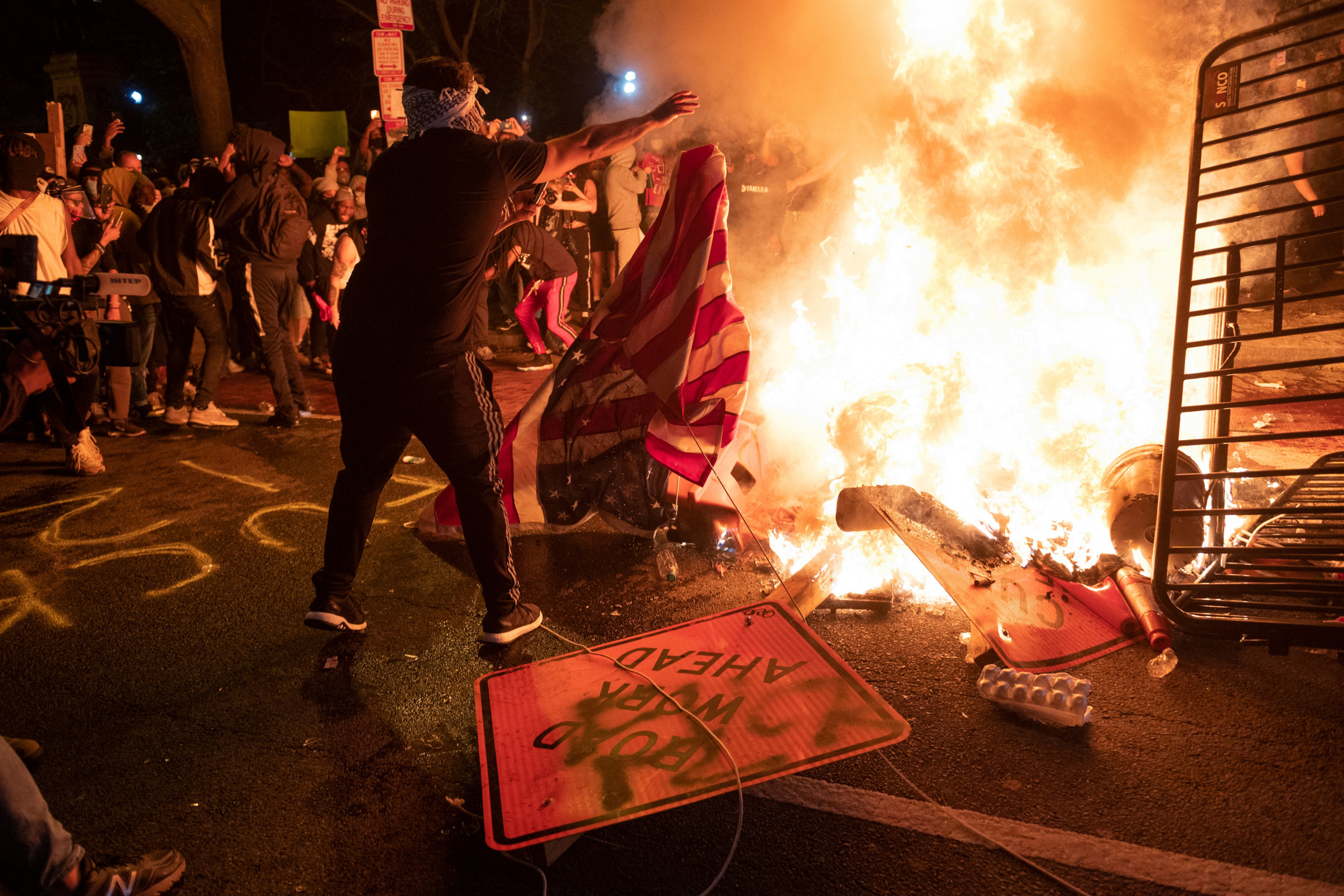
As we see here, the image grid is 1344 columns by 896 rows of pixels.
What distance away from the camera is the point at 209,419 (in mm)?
7766

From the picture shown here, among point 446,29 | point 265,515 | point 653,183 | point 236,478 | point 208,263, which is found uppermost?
point 446,29

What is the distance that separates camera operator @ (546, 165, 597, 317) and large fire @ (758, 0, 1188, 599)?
610 centimetres

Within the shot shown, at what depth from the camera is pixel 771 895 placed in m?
2.46

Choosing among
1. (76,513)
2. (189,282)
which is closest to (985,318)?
(76,513)

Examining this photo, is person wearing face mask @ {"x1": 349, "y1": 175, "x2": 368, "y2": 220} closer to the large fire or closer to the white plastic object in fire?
the large fire

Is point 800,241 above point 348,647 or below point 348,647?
above

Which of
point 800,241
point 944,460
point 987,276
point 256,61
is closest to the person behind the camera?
point 944,460

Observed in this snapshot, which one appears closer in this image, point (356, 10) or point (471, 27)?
point (356, 10)

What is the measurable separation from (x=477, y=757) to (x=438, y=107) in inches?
102

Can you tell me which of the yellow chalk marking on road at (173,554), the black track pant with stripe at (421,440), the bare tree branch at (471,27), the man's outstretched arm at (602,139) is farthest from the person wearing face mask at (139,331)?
the bare tree branch at (471,27)

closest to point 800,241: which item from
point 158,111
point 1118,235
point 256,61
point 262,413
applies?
point 1118,235

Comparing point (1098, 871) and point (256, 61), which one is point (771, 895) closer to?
point (1098, 871)

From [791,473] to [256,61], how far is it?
3587 centimetres

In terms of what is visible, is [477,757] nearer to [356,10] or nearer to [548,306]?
[548,306]
